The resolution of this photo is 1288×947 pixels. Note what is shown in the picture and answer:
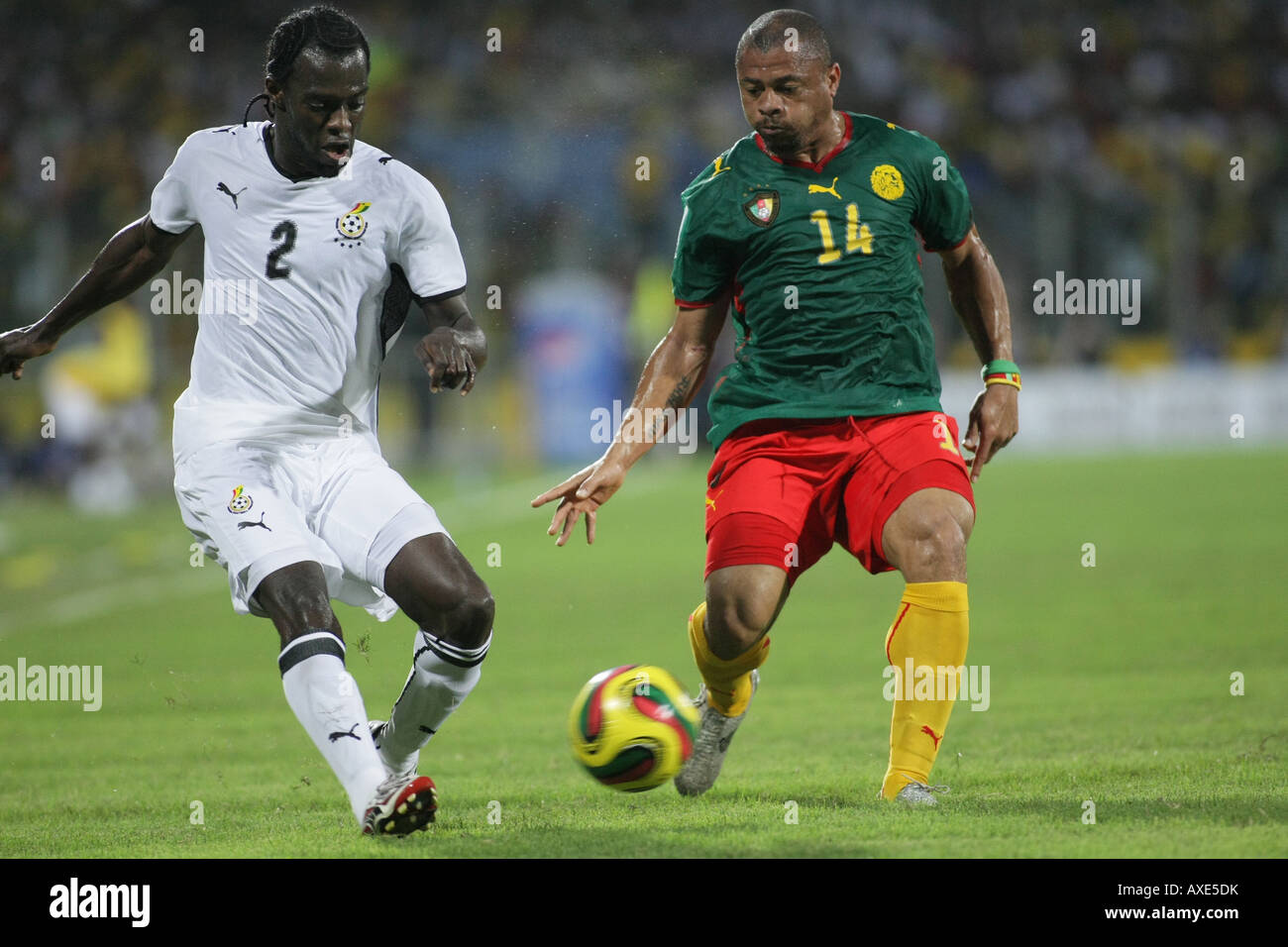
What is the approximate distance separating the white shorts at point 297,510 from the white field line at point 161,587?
673 centimetres

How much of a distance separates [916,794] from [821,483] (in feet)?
3.31

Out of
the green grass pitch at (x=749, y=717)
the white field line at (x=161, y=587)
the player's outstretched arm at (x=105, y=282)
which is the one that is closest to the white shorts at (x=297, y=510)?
the player's outstretched arm at (x=105, y=282)

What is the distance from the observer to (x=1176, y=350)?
77.1 ft

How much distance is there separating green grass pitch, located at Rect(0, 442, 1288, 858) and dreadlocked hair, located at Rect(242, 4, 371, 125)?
2.03 m

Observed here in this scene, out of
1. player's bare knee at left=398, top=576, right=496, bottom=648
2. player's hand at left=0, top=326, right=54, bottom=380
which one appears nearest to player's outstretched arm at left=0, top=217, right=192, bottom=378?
player's hand at left=0, top=326, right=54, bottom=380

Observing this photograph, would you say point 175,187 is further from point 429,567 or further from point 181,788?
point 181,788

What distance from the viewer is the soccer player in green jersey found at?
5020 millimetres

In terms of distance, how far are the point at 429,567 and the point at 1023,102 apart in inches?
923

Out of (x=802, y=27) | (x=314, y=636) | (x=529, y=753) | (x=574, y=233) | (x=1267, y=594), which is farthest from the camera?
(x=574, y=233)

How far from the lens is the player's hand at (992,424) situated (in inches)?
208

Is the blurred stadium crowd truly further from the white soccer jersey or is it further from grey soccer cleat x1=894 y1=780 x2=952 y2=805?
grey soccer cleat x1=894 y1=780 x2=952 y2=805

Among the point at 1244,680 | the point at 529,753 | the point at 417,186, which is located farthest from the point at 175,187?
the point at 1244,680

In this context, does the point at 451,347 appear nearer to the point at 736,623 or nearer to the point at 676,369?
the point at 676,369
